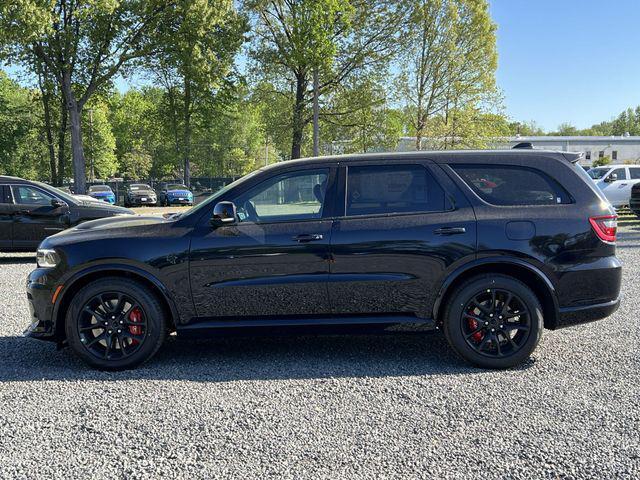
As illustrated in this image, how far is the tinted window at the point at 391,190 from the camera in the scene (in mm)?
4375

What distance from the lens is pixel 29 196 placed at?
1020 centimetres

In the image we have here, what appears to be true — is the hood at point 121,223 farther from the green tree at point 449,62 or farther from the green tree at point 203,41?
the green tree at point 449,62

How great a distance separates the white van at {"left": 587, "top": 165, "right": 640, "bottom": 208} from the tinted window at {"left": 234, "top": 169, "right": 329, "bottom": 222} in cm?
1686

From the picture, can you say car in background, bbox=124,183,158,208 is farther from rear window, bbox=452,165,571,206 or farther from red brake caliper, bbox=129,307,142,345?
rear window, bbox=452,165,571,206

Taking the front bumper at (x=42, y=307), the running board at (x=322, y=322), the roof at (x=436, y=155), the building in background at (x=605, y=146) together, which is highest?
the building in background at (x=605, y=146)

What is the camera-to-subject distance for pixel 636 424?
329cm

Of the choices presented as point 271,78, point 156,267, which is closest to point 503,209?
point 156,267

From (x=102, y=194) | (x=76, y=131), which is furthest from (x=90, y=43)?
Result: (x=102, y=194)

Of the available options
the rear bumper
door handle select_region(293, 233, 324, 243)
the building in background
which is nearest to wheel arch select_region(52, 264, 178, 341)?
door handle select_region(293, 233, 324, 243)

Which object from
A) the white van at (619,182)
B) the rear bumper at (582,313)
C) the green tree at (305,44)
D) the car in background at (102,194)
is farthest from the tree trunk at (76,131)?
the rear bumper at (582,313)

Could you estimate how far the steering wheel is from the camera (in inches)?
173

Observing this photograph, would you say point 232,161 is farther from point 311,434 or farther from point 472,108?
point 311,434

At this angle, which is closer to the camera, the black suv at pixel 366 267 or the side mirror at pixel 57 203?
the black suv at pixel 366 267

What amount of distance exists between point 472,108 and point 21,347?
1310 inches
